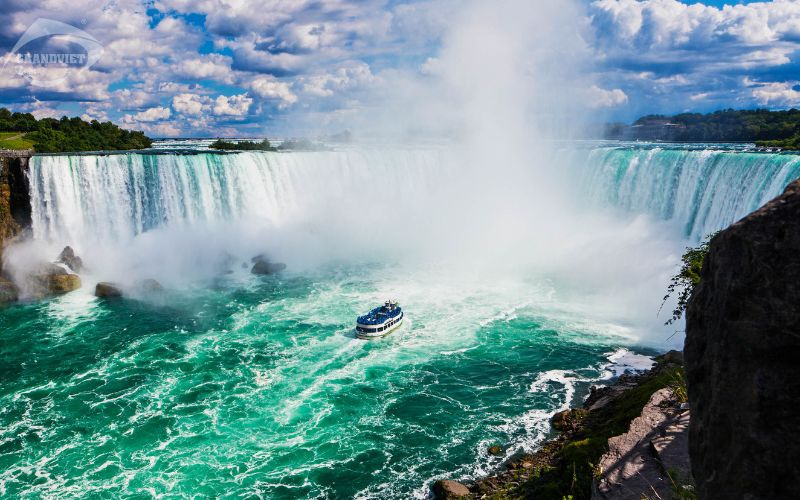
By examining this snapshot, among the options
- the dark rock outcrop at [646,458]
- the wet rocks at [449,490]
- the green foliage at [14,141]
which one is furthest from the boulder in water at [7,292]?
the dark rock outcrop at [646,458]

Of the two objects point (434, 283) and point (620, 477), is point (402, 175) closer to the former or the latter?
point (434, 283)

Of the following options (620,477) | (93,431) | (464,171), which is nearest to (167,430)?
(93,431)

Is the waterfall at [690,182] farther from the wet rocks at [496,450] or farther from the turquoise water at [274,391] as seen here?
the wet rocks at [496,450]

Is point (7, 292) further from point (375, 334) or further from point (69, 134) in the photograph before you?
point (69, 134)

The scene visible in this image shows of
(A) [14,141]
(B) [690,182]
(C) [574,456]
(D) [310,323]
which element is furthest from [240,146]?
(C) [574,456]

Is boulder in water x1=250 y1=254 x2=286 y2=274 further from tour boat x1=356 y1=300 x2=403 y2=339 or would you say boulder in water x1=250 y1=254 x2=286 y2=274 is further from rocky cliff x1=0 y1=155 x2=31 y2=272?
rocky cliff x1=0 y1=155 x2=31 y2=272

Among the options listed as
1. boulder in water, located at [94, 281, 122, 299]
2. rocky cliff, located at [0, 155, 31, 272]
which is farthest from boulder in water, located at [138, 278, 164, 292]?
rocky cliff, located at [0, 155, 31, 272]
